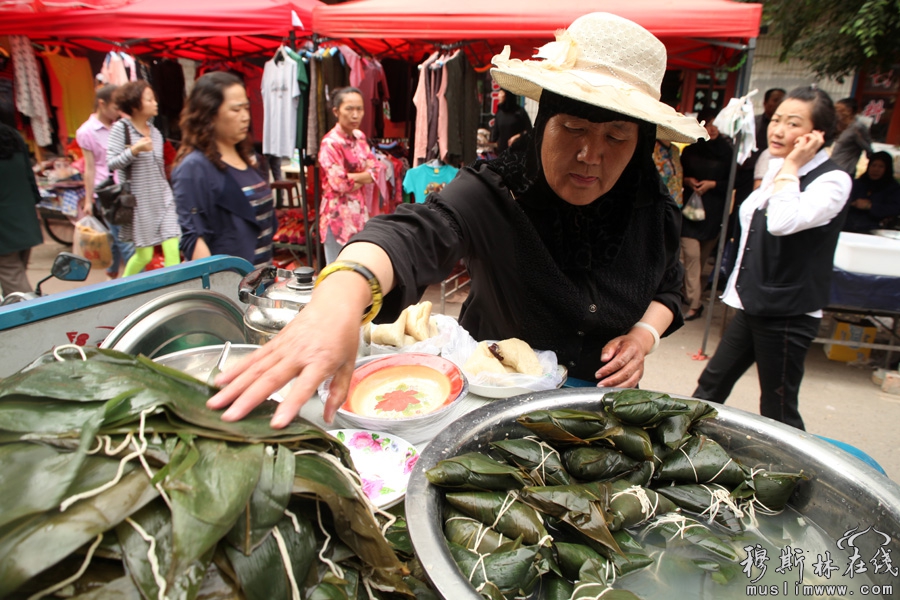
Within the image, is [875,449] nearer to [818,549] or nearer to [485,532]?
[818,549]

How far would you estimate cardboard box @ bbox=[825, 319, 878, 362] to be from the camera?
15.9 ft

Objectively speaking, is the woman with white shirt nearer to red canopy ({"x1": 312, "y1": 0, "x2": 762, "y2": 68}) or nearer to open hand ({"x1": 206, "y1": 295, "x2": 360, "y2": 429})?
red canopy ({"x1": 312, "y1": 0, "x2": 762, "y2": 68})

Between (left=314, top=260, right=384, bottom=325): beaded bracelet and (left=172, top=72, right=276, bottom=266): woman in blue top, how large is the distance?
2.94 meters

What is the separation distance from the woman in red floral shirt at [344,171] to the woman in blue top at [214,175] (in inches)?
70.9

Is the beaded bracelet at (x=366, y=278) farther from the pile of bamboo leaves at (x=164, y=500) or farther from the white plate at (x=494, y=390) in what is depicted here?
the white plate at (x=494, y=390)

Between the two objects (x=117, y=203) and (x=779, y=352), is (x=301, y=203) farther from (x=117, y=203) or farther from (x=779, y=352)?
(x=779, y=352)

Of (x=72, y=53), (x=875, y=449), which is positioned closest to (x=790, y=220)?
(x=875, y=449)

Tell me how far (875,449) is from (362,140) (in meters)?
5.37

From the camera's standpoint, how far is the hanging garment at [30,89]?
766cm

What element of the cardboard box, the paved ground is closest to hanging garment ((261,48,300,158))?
the paved ground

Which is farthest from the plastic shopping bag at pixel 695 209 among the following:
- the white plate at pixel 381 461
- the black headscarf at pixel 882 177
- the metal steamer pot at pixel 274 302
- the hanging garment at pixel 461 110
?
the white plate at pixel 381 461

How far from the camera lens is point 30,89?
8.09m

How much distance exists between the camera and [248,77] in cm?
878

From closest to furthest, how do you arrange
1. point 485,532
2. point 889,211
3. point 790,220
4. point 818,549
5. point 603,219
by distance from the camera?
point 485,532 < point 818,549 < point 603,219 < point 790,220 < point 889,211
